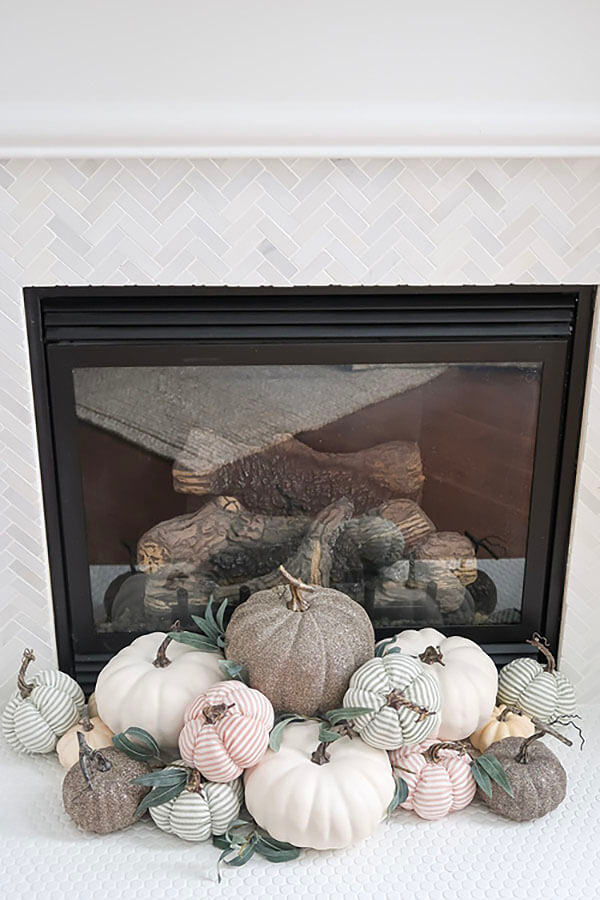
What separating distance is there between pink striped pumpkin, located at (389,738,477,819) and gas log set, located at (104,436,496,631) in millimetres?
345

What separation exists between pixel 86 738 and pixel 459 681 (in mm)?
609

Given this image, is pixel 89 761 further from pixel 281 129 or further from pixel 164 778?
pixel 281 129

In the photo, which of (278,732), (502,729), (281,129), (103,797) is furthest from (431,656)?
(281,129)

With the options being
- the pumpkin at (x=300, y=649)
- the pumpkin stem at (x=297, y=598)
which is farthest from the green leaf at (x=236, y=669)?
the pumpkin stem at (x=297, y=598)

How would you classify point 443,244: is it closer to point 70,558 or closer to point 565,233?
point 565,233

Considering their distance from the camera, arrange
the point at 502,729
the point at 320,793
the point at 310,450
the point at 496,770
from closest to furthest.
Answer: the point at 320,793 < the point at 496,770 < the point at 502,729 < the point at 310,450

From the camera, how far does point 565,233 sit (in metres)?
1.37

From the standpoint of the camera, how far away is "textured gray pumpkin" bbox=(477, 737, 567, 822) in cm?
129

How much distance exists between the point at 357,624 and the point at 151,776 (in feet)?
1.29

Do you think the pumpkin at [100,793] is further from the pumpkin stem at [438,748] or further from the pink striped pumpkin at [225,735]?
the pumpkin stem at [438,748]

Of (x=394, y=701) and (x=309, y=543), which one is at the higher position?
(x=309, y=543)

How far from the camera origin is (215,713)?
48.4 inches

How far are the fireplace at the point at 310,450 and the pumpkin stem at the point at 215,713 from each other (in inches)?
15.1

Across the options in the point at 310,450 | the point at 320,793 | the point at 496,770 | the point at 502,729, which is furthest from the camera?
the point at 310,450
